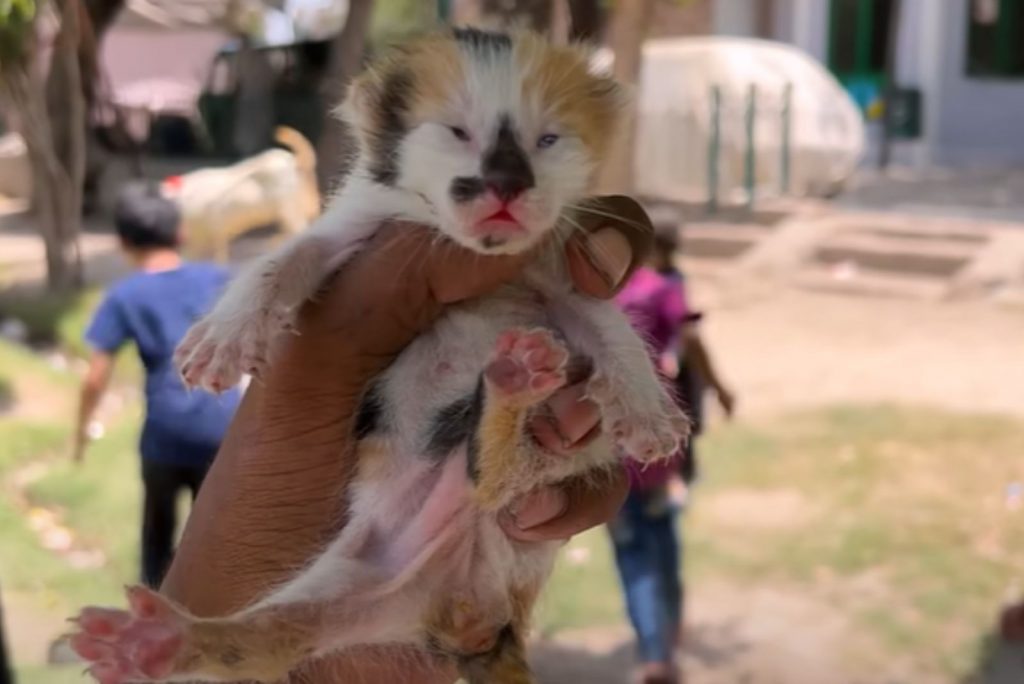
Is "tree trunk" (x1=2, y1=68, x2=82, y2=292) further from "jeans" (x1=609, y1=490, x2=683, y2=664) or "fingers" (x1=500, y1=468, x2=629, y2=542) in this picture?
"fingers" (x1=500, y1=468, x2=629, y2=542)

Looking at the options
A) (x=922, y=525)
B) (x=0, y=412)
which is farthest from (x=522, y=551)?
(x=0, y=412)

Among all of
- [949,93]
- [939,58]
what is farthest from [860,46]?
[949,93]

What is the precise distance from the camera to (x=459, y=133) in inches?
67.8

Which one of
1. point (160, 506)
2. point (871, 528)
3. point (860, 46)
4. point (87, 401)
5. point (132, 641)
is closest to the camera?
point (132, 641)

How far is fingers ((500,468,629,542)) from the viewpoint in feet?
5.81

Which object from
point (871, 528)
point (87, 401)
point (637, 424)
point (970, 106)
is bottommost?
point (871, 528)

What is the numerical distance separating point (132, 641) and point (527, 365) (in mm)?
610

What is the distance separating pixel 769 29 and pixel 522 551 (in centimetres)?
1474

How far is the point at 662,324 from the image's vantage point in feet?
12.4

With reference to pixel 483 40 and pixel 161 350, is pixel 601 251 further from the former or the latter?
pixel 161 350

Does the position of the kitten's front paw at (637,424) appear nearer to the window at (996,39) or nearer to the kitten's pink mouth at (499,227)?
Result: the kitten's pink mouth at (499,227)

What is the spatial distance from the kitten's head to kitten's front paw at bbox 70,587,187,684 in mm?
632

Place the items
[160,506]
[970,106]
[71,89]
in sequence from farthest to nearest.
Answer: [970,106], [71,89], [160,506]

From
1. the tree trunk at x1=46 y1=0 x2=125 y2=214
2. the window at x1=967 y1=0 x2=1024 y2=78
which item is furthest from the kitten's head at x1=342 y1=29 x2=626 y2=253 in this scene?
the window at x1=967 y1=0 x2=1024 y2=78
